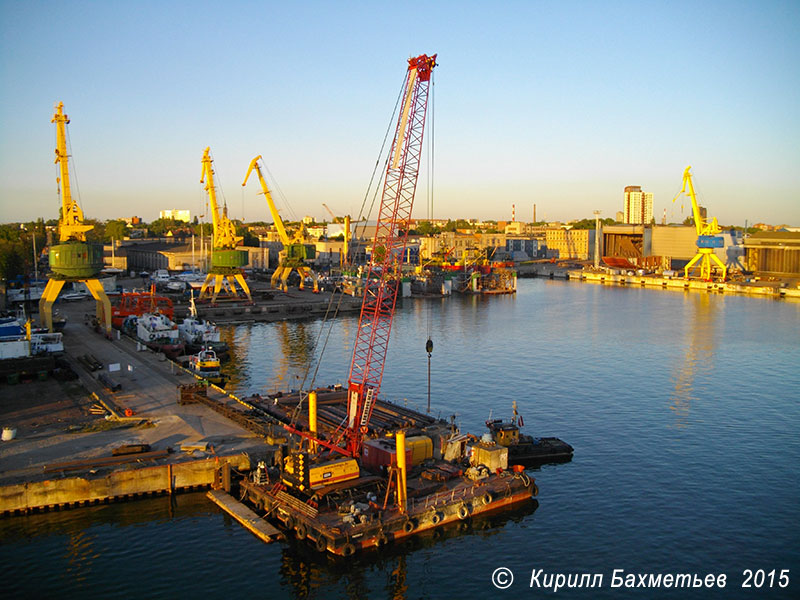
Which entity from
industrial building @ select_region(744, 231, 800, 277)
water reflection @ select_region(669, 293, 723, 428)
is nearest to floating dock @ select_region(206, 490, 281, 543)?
water reflection @ select_region(669, 293, 723, 428)

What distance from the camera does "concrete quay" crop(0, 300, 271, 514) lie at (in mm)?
20328

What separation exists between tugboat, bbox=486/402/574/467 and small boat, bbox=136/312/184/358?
25.6 m

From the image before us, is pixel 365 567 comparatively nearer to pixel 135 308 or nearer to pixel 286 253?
pixel 135 308

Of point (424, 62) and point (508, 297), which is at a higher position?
point (424, 62)

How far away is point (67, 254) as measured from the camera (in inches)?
1807

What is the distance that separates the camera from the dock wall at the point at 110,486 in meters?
19.8

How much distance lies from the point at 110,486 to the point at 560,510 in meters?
13.6

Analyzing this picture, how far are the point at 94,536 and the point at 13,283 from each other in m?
65.2

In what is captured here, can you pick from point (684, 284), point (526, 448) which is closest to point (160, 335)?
point (526, 448)

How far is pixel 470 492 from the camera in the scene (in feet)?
68.6

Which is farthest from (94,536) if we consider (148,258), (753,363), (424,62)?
(148,258)

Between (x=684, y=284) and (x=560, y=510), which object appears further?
(x=684, y=284)

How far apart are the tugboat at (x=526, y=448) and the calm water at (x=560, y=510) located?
1.63ft

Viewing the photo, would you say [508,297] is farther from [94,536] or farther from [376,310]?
[94,536]
